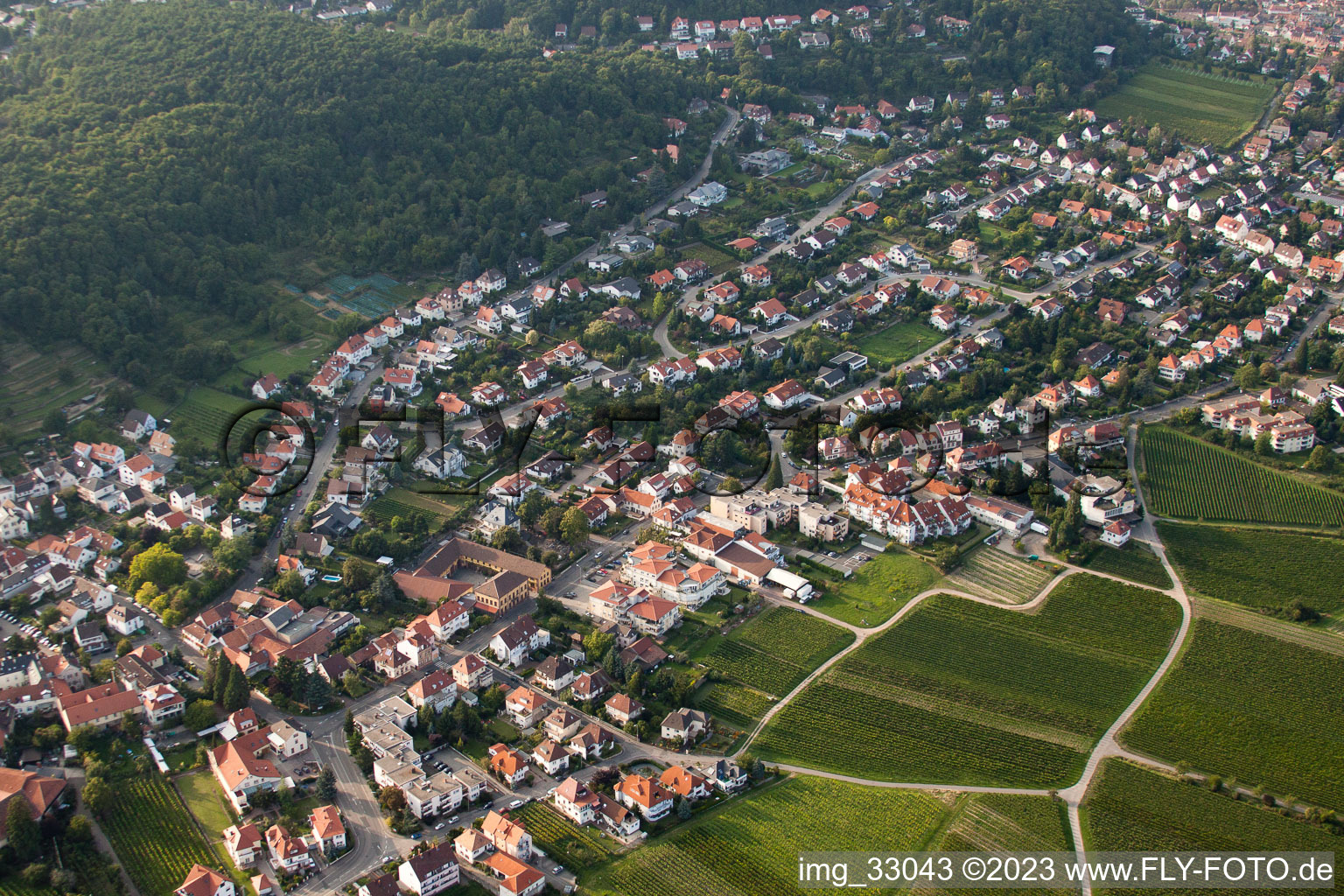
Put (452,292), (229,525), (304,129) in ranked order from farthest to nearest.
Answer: (304,129) < (452,292) < (229,525)

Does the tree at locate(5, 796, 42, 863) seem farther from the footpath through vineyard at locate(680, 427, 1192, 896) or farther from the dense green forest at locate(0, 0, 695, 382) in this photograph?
the dense green forest at locate(0, 0, 695, 382)

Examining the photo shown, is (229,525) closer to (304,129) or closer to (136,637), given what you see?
(136,637)

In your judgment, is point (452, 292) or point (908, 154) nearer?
point (452, 292)

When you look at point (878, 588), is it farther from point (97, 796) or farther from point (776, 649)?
point (97, 796)

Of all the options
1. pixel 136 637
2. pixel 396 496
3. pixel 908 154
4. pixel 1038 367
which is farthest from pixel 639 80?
pixel 136 637

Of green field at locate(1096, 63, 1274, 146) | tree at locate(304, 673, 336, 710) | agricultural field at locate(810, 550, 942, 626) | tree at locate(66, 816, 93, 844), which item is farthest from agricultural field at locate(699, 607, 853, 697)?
green field at locate(1096, 63, 1274, 146)

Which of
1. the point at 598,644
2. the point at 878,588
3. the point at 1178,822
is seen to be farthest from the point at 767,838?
Result: the point at 878,588
